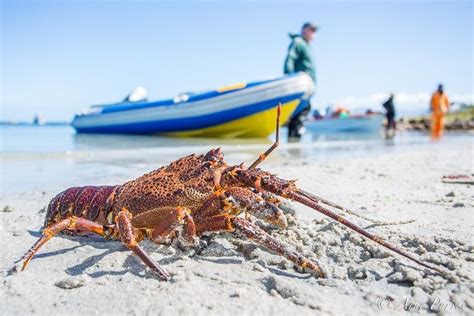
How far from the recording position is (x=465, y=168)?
22.7 feet

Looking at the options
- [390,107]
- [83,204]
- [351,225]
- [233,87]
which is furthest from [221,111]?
[351,225]

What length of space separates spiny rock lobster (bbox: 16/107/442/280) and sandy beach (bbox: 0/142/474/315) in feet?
0.46

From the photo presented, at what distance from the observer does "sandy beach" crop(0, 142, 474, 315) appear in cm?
200

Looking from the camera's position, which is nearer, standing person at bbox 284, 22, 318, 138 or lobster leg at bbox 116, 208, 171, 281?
lobster leg at bbox 116, 208, 171, 281

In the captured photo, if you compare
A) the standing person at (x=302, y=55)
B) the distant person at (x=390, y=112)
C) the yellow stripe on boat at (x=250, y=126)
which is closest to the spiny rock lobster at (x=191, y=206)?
the standing person at (x=302, y=55)

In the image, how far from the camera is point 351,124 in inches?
1088

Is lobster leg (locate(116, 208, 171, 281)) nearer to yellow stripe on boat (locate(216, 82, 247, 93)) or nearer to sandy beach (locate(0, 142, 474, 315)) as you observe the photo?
sandy beach (locate(0, 142, 474, 315))

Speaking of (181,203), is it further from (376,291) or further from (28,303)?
(376,291)

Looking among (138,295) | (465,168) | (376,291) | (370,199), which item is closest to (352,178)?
(370,199)

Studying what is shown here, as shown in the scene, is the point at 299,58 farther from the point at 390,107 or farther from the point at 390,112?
the point at 390,112

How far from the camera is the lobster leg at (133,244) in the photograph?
2273 millimetres

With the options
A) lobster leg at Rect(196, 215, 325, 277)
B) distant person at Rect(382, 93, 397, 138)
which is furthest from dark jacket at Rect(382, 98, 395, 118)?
lobster leg at Rect(196, 215, 325, 277)

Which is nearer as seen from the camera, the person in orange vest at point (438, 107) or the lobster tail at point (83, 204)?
the lobster tail at point (83, 204)

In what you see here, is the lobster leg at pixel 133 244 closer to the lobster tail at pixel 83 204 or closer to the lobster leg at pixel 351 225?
the lobster tail at pixel 83 204
